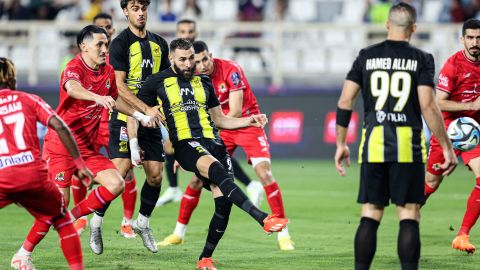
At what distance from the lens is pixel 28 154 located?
24.1ft

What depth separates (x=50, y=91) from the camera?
20.4 metres

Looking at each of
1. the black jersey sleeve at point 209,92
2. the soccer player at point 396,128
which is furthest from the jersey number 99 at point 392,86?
the black jersey sleeve at point 209,92

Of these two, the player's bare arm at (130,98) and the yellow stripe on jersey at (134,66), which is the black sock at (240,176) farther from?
the player's bare arm at (130,98)

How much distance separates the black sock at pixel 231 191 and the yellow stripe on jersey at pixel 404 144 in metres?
1.40

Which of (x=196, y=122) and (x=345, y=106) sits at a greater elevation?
(x=345, y=106)

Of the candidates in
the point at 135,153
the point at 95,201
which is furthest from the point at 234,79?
the point at 95,201

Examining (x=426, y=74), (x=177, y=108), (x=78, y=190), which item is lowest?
(x=78, y=190)

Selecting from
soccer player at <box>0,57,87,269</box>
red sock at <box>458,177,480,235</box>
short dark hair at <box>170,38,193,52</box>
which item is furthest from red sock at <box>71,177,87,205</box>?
red sock at <box>458,177,480,235</box>

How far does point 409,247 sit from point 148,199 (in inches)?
141

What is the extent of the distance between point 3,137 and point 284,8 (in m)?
15.7

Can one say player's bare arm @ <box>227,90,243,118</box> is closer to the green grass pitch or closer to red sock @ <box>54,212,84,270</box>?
the green grass pitch

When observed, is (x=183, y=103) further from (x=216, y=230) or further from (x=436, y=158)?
(x=436, y=158)

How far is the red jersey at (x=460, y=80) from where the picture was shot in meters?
10.2

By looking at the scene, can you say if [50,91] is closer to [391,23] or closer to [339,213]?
[339,213]
